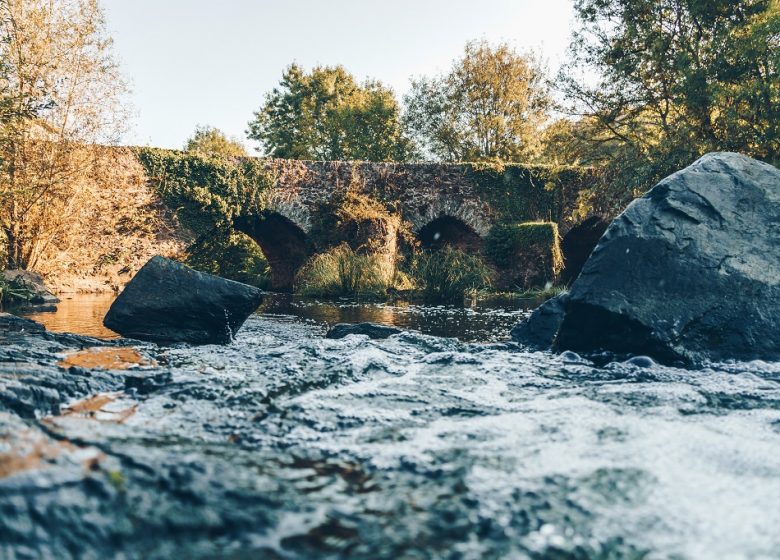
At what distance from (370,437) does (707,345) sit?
2.99 meters

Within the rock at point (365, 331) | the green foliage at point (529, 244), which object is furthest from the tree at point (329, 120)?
the rock at point (365, 331)

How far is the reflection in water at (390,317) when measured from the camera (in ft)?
22.2

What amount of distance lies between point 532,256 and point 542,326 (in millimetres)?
12051

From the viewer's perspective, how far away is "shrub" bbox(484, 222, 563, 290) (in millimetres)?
17297

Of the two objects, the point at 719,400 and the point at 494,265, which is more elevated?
the point at 494,265

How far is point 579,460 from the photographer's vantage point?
224cm

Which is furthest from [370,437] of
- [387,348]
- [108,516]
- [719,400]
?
[387,348]

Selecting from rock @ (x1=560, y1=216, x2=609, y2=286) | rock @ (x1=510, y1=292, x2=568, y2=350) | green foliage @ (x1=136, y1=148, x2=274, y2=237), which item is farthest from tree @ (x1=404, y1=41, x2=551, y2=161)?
rock @ (x1=510, y1=292, x2=568, y2=350)

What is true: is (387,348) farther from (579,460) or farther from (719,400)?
(579,460)

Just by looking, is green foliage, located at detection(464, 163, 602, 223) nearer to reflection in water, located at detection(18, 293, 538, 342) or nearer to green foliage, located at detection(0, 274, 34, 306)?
reflection in water, located at detection(18, 293, 538, 342)

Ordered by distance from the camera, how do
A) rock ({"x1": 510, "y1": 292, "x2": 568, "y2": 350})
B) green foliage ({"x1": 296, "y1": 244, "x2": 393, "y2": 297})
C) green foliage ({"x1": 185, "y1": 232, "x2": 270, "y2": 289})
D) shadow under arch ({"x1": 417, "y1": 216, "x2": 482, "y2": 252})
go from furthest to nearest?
green foliage ({"x1": 185, "y1": 232, "x2": 270, "y2": 289}) → shadow under arch ({"x1": 417, "y1": 216, "x2": 482, "y2": 252}) → green foliage ({"x1": 296, "y1": 244, "x2": 393, "y2": 297}) → rock ({"x1": 510, "y1": 292, "x2": 568, "y2": 350})

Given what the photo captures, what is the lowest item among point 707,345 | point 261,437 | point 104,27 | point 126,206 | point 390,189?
point 261,437

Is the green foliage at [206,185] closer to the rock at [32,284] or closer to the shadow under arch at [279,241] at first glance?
the shadow under arch at [279,241]

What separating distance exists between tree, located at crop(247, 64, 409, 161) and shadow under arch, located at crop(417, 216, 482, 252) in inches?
481
